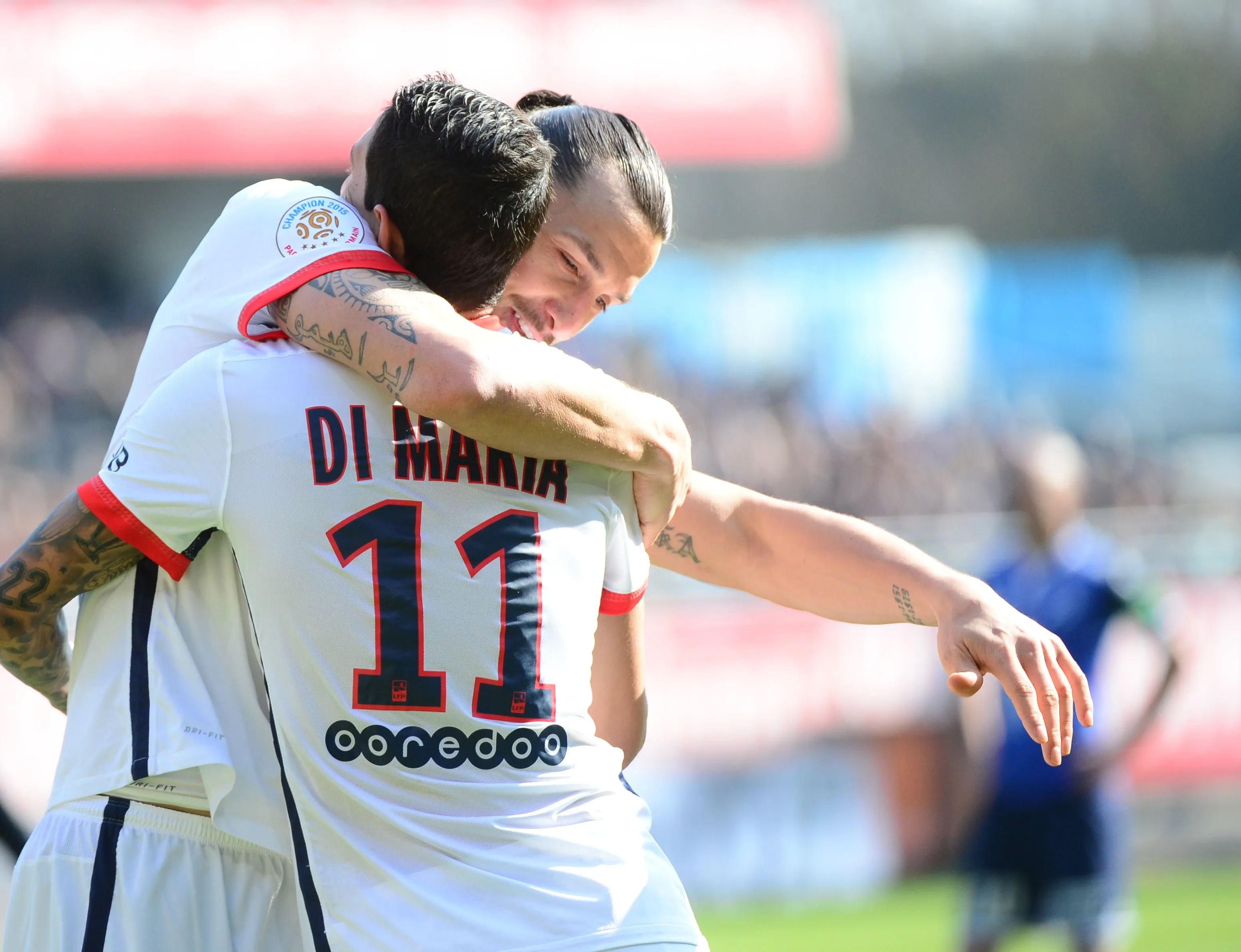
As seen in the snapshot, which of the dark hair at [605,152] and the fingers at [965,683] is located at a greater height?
the dark hair at [605,152]

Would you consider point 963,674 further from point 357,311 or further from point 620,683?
point 357,311

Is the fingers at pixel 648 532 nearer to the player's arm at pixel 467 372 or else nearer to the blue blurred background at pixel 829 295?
the player's arm at pixel 467 372

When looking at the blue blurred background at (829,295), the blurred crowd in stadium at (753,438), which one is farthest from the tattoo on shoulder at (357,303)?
the blurred crowd in stadium at (753,438)

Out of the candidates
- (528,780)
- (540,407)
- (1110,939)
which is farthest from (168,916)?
(1110,939)

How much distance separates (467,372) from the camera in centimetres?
191

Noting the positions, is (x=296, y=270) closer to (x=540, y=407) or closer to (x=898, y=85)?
(x=540, y=407)

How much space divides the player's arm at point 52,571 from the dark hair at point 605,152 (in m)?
1.00

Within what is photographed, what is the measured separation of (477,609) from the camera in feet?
6.45

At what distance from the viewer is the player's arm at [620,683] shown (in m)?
2.30

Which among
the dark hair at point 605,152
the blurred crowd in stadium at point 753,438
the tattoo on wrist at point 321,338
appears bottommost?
the tattoo on wrist at point 321,338

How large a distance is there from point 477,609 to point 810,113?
1584cm

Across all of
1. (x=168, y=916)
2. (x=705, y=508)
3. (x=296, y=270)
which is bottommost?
(x=168, y=916)

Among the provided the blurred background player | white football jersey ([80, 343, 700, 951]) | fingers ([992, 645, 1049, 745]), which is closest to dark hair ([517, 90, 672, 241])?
white football jersey ([80, 343, 700, 951])

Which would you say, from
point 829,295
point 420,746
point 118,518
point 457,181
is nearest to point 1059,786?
point 420,746
